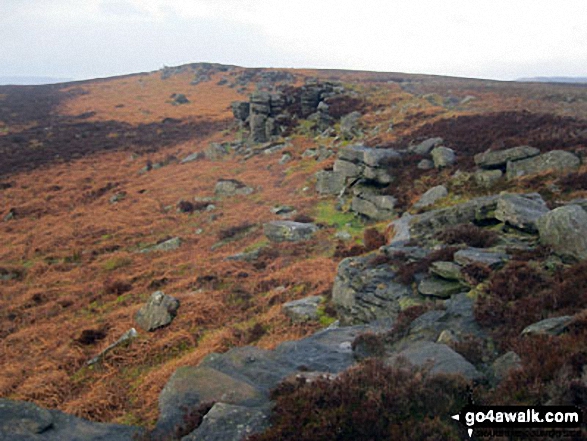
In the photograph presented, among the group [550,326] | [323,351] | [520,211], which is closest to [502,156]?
[520,211]

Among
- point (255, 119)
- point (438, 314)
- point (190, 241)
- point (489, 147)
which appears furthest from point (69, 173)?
point (438, 314)

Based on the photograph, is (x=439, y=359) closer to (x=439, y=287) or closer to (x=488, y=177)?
(x=439, y=287)

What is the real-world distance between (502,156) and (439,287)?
1127cm

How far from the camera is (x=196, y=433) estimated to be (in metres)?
5.15

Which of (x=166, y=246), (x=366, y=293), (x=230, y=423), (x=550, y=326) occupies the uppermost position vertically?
(x=550, y=326)

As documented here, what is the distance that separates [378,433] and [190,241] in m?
17.3

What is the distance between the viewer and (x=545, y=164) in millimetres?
16281

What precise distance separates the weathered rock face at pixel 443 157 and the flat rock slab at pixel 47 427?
18418 millimetres

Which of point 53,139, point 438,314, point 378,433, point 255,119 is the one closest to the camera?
point 378,433

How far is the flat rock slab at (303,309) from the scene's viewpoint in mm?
11300

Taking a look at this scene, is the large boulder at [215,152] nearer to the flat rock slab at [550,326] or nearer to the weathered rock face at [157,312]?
the weathered rock face at [157,312]

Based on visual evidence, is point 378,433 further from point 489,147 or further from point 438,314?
point 489,147

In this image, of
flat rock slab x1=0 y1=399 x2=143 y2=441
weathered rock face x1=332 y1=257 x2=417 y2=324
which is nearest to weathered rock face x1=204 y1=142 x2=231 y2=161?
weathered rock face x1=332 y1=257 x2=417 y2=324

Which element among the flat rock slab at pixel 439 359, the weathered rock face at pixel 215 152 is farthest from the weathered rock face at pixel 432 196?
the weathered rock face at pixel 215 152
